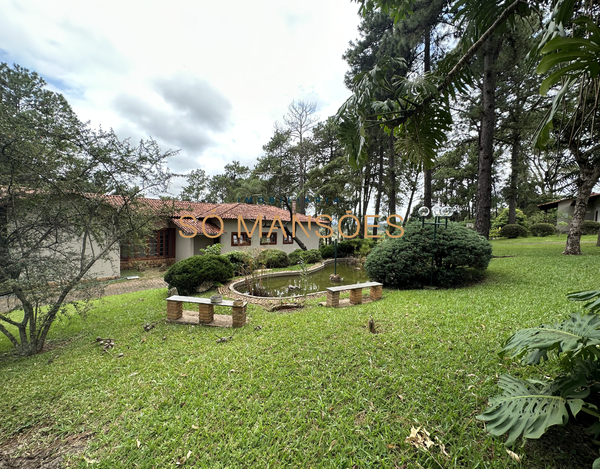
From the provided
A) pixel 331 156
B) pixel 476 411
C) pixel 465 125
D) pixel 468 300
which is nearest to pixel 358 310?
pixel 468 300

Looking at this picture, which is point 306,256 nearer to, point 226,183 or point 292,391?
point 292,391

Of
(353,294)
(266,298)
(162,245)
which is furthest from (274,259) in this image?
(353,294)

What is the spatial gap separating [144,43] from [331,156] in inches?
705

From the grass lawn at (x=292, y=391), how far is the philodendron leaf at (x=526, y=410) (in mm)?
295

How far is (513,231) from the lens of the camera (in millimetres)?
18438

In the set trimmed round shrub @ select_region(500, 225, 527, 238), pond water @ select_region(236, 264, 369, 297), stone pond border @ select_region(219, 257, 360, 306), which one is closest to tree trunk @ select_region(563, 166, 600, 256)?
pond water @ select_region(236, 264, 369, 297)

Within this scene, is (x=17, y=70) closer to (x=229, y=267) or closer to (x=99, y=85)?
(x=99, y=85)

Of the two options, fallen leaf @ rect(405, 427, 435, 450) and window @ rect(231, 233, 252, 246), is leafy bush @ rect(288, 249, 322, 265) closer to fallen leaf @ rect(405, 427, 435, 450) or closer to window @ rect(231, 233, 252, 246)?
window @ rect(231, 233, 252, 246)

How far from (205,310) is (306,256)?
9.05 metres

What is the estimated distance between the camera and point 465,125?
15.0 meters

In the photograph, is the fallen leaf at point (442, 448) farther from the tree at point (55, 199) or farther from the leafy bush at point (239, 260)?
the leafy bush at point (239, 260)

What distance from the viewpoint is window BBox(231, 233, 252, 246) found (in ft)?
46.1

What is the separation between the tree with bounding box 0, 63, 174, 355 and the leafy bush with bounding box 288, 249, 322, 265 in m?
9.22

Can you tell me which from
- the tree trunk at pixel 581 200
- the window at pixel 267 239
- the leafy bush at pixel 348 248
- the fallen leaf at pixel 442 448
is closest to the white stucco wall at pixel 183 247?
the window at pixel 267 239
